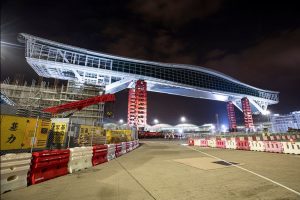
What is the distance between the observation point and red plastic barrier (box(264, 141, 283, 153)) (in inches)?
562

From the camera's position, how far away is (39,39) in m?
56.4

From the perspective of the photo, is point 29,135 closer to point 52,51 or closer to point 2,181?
point 2,181

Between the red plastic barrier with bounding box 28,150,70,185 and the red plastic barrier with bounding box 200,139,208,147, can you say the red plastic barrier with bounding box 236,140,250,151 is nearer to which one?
the red plastic barrier with bounding box 200,139,208,147

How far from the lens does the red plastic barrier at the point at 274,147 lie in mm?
14281

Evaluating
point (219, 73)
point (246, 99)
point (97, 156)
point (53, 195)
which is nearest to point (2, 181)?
point (53, 195)

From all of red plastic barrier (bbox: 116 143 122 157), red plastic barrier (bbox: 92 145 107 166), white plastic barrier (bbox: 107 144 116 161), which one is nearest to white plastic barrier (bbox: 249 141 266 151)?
red plastic barrier (bbox: 116 143 122 157)

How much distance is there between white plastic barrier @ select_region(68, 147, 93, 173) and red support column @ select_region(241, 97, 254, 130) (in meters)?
102

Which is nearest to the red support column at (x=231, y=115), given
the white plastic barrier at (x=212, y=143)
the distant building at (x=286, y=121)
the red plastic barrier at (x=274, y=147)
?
the distant building at (x=286, y=121)

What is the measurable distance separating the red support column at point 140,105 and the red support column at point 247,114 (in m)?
62.4

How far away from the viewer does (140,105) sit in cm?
6594

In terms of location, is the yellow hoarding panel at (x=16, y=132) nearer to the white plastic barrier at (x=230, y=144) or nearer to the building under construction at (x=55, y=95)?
the white plastic barrier at (x=230, y=144)

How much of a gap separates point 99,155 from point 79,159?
Answer: 202cm

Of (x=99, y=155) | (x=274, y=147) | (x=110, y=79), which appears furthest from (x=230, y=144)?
(x=110, y=79)

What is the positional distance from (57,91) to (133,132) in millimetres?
43293
